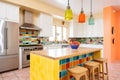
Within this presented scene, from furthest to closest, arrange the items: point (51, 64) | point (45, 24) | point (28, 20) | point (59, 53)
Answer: point (45, 24)
point (28, 20)
point (59, 53)
point (51, 64)

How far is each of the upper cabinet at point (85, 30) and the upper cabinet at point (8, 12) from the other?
4.10 metres

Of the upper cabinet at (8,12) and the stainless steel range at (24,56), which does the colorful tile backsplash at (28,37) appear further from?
the upper cabinet at (8,12)

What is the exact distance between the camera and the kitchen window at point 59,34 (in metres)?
6.75

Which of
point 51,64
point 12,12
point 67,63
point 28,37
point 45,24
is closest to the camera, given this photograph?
point 51,64

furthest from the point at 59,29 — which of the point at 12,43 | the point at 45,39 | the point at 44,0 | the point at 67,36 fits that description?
the point at 12,43

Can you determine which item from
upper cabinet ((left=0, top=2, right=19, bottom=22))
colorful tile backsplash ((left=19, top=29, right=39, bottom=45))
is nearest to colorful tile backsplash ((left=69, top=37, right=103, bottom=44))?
colorful tile backsplash ((left=19, top=29, right=39, bottom=45))

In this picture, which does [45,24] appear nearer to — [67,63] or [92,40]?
[67,63]

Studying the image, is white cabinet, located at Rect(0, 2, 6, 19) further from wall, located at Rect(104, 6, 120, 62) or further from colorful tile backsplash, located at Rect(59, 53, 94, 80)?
wall, located at Rect(104, 6, 120, 62)

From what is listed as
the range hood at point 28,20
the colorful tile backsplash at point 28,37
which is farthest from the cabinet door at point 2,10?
the colorful tile backsplash at point 28,37

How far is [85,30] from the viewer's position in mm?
7352

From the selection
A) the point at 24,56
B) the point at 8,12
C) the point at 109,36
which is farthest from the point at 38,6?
the point at 109,36

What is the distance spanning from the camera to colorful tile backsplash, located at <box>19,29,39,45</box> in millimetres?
4861

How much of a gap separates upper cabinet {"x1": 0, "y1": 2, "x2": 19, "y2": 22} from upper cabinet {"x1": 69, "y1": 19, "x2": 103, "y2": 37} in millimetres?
4100

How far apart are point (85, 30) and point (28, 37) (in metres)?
4.03
